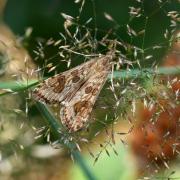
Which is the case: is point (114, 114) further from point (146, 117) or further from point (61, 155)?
point (61, 155)

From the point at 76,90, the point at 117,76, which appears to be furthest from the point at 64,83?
the point at 117,76

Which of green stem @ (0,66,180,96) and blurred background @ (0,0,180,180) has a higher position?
green stem @ (0,66,180,96)

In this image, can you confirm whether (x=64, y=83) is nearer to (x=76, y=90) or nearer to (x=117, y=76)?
(x=76, y=90)

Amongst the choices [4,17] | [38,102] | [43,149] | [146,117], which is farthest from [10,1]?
[38,102]

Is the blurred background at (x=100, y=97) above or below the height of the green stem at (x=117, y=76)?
below
